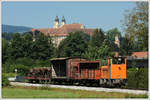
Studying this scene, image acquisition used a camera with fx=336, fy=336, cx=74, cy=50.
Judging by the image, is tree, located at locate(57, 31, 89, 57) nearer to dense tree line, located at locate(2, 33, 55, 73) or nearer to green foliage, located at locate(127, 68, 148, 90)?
dense tree line, located at locate(2, 33, 55, 73)

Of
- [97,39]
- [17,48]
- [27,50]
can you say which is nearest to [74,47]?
[97,39]

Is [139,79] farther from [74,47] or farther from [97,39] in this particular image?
[97,39]

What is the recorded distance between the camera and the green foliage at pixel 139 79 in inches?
1238

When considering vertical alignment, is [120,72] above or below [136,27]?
below

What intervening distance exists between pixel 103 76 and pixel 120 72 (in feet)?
5.67

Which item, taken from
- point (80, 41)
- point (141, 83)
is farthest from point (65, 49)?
point (141, 83)

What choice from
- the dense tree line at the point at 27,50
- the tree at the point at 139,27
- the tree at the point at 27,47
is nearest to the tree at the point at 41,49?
the dense tree line at the point at 27,50

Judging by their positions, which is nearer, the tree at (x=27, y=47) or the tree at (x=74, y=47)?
the tree at (x=74, y=47)

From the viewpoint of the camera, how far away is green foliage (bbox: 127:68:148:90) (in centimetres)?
3145

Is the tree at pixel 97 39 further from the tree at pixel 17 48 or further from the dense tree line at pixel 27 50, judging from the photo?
the tree at pixel 17 48

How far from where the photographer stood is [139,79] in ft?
Result: 106

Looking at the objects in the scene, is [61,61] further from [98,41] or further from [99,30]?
[99,30]

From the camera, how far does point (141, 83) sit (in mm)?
32094

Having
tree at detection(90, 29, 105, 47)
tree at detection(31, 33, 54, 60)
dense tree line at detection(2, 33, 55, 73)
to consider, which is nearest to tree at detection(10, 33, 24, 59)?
dense tree line at detection(2, 33, 55, 73)
